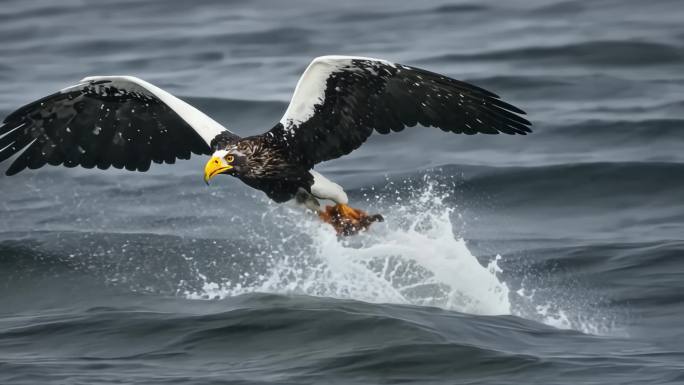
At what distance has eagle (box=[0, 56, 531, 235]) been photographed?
10.2 meters

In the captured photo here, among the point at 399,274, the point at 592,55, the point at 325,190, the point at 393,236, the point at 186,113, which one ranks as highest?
the point at 592,55

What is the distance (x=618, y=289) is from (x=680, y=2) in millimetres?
12019

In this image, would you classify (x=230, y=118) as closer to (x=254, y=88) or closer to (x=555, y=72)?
(x=254, y=88)

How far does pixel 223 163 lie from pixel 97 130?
1.48 m

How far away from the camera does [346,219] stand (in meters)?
10.5

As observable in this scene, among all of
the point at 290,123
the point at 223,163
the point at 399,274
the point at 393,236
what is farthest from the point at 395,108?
the point at 399,274

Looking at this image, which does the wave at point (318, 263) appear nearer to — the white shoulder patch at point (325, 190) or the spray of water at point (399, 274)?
the spray of water at point (399, 274)

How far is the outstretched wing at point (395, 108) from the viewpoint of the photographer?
33.3ft

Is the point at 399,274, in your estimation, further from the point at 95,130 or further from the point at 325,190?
the point at 95,130

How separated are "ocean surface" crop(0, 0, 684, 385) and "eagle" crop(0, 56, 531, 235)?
0.77 m

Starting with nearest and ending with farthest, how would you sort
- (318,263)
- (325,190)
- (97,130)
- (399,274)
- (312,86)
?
1. (312,86)
2. (325,190)
3. (97,130)
4. (399,274)
5. (318,263)

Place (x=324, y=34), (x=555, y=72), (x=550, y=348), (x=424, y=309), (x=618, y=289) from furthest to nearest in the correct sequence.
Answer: (x=324, y=34)
(x=555, y=72)
(x=618, y=289)
(x=424, y=309)
(x=550, y=348)

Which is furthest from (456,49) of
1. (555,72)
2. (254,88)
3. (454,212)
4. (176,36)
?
(454,212)

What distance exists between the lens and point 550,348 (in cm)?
948
